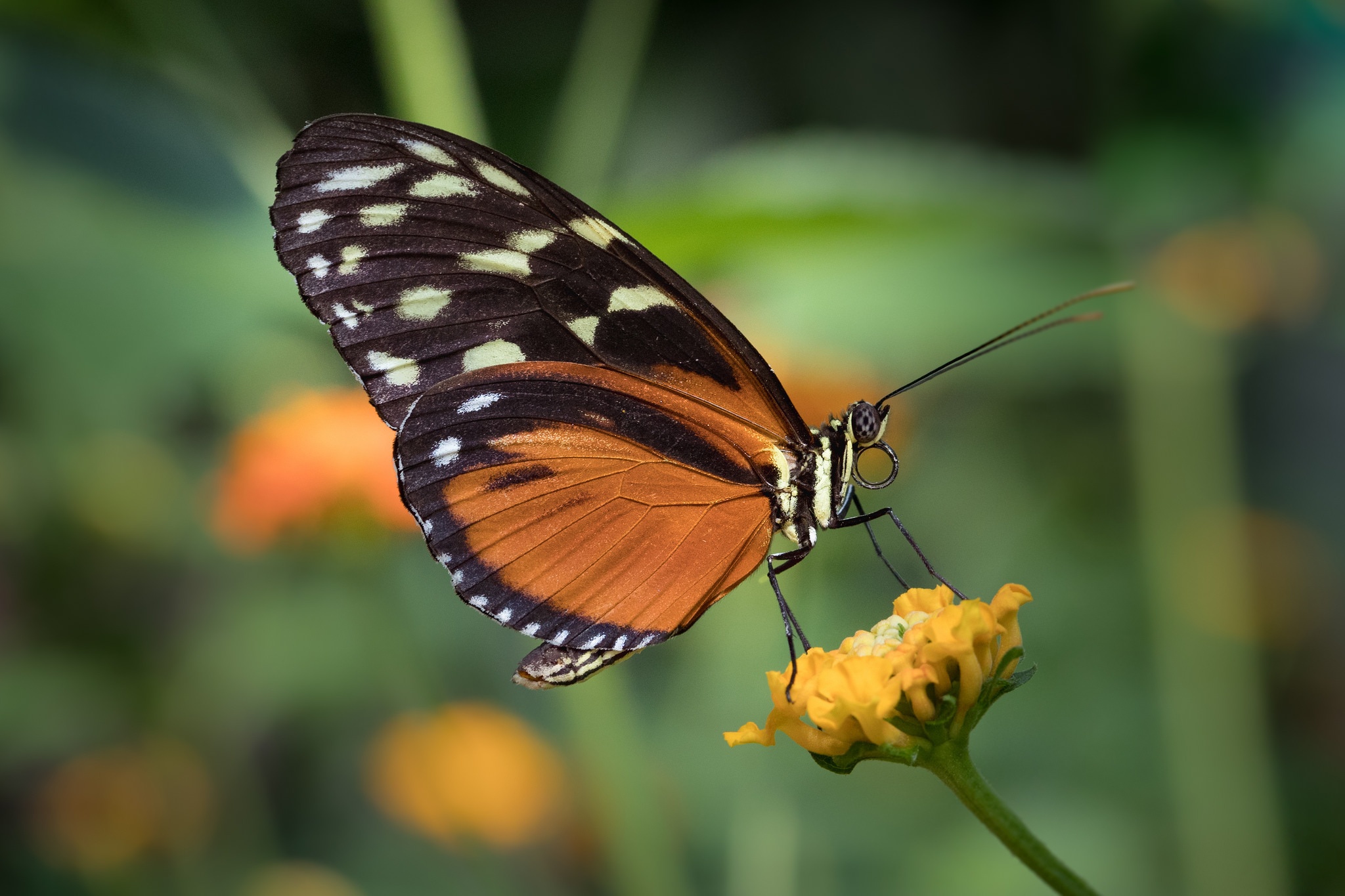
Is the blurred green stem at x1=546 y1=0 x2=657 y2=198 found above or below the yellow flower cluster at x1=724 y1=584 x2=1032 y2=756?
above

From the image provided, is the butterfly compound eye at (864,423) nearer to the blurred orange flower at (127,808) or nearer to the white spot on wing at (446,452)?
the white spot on wing at (446,452)

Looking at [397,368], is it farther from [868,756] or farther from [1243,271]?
[1243,271]

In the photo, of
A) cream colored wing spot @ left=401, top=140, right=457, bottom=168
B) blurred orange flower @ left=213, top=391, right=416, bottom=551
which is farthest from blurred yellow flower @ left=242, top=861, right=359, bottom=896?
cream colored wing spot @ left=401, top=140, right=457, bottom=168

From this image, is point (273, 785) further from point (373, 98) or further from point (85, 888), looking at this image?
point (373, 98)

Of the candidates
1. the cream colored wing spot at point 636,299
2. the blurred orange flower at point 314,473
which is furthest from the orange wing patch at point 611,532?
the blurred orange flower at point 314,473

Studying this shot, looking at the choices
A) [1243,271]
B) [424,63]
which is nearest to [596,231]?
[424,63]

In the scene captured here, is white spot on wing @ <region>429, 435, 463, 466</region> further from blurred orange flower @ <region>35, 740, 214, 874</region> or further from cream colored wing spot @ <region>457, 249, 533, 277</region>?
blurred orange flower @ <region>35, 740, 214, 874</region>
